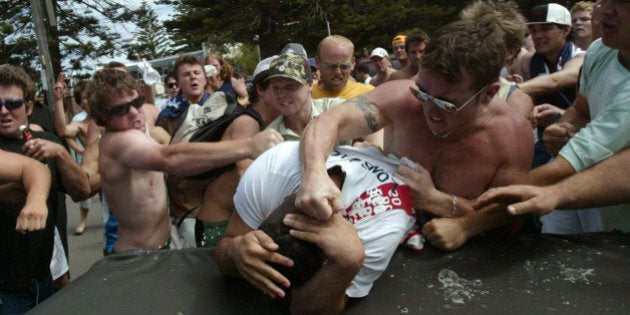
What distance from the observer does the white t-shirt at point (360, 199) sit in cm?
170

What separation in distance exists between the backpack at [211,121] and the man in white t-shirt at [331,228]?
3.66 feet

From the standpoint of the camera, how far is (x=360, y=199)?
1.79 metres

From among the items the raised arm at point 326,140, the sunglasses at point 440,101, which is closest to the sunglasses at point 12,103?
the raised arm at point 326,140

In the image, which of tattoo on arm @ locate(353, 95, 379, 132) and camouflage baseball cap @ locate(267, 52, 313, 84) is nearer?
tattoo on arm @ locate(353, 95, 379, 132)

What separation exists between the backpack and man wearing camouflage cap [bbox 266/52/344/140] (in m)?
0.15

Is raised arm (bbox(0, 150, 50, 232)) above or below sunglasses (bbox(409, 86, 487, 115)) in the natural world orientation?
below

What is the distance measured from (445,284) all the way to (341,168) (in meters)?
0.53

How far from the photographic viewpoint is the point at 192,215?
10.9ft

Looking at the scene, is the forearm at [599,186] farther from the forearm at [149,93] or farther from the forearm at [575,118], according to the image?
the forearm at [149,93]

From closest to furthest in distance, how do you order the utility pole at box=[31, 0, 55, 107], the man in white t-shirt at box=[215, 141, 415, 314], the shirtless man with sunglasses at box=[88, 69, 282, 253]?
the man in white t-shirt at box=[215, 141, 415, 314] < the shirtless man with sunglasses at box=[88, 69, 282, 253] < the utility pole at box=[31, 0, 55, 107]

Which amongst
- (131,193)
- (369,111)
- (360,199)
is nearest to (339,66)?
(131,193)

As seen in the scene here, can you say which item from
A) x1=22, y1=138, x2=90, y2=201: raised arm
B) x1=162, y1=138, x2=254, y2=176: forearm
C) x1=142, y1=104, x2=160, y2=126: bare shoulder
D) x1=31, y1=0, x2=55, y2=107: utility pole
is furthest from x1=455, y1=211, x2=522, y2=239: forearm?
x1=31, y1=0, x2=55, y2=107: utility pole

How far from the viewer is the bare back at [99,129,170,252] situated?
2.89 m

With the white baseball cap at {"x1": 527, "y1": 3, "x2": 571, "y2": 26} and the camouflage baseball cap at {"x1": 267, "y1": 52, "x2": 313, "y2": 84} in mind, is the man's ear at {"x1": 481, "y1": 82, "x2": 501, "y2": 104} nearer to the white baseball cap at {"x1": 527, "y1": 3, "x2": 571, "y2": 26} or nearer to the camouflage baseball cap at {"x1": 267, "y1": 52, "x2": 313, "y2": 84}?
the camouflage baseball cap at {"x1": 267, "y1": 52, "x2": 313, "y2": 84}
